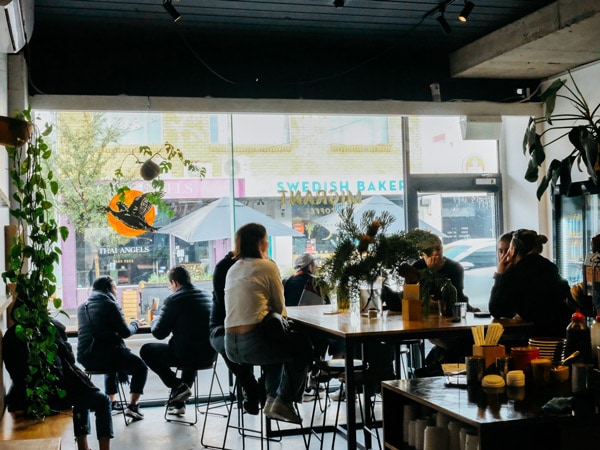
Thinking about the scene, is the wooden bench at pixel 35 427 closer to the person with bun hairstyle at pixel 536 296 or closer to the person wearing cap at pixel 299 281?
the person with bun hairstyle at pixel 536 296

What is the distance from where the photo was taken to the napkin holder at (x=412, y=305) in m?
5.00

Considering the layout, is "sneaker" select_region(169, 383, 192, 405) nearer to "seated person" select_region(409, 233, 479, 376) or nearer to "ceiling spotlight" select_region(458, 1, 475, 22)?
"seated person" select_region(409, 233, 479, 376)

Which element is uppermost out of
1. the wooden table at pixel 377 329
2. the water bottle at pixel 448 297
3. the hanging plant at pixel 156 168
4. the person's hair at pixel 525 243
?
the hanging plant at pixel 156 168

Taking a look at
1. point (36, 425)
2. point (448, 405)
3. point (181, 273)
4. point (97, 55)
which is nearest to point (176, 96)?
point (97, 55)

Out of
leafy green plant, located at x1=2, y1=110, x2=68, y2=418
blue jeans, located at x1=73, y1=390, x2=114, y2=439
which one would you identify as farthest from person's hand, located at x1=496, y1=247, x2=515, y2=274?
leafy green plant, located at x1=2, y1=110, x2=68, y2=418

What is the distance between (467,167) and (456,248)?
85 centimetres

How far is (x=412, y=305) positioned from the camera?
5.01 metres

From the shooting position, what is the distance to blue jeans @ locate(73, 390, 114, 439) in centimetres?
467

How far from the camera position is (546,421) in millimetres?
2580

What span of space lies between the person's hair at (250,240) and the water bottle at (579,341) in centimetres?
242

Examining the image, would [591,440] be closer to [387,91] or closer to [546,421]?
[546,421]

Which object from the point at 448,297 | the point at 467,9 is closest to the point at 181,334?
the point at 448,297

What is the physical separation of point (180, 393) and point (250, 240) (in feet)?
6.56

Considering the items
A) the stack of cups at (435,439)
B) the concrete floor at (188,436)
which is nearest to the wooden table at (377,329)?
the concrete floor at (188,436)
